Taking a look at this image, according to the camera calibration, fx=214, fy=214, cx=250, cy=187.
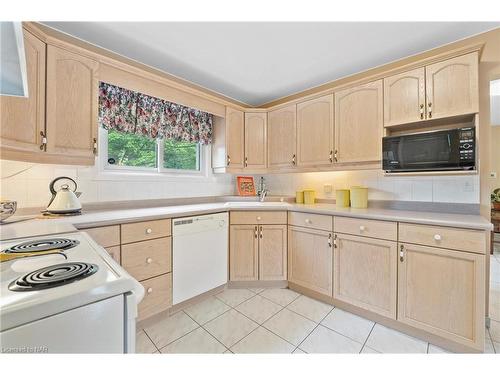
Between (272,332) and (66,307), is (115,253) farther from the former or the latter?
(272,332)

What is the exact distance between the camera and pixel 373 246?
170cm

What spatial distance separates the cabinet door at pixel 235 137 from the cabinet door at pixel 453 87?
1833mm

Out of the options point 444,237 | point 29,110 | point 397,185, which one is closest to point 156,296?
point 29,110

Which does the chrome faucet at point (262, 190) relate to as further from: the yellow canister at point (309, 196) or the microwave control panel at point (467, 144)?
the microwave control panel at point (467, 144)

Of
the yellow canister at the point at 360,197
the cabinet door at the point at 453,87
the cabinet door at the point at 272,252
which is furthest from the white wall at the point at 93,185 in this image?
the cabinet door at the point at 453,87

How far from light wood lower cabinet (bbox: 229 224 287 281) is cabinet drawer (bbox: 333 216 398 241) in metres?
0.58

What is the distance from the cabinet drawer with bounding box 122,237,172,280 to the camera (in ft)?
5.11

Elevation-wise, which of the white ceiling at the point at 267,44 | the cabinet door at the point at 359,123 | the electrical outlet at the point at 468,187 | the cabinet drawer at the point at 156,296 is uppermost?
the white ceiling at the point at 267,44

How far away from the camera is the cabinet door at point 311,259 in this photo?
6.45ft

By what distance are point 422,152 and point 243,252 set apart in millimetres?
1816

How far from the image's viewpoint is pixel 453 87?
1586 mm
